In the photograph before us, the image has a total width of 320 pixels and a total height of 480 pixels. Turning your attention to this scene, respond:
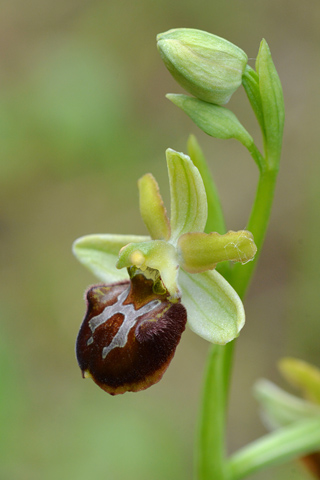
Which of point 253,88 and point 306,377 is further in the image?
point 306,377

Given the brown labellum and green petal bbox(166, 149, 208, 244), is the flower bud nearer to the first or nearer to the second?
green petal bbox(166, 149, 208, 244)

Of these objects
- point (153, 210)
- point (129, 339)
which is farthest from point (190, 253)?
point (129, 339)

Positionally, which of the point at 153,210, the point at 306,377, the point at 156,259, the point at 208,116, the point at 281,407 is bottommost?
the point at 281,407

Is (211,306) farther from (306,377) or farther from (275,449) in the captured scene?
(306,377)

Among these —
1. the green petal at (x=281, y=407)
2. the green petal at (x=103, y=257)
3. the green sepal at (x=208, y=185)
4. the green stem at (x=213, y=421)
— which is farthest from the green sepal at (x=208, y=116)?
the green petal at (x=281, y=407)

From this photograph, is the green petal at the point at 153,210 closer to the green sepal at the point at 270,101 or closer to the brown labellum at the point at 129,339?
the brown labellum at the point at 129,339

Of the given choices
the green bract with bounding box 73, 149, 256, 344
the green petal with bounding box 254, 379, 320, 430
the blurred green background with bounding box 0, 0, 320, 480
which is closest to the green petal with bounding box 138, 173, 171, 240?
the green bract with bounding box 73, 149, 256, 344

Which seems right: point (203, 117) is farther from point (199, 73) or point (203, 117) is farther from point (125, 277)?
point (125, 277)
